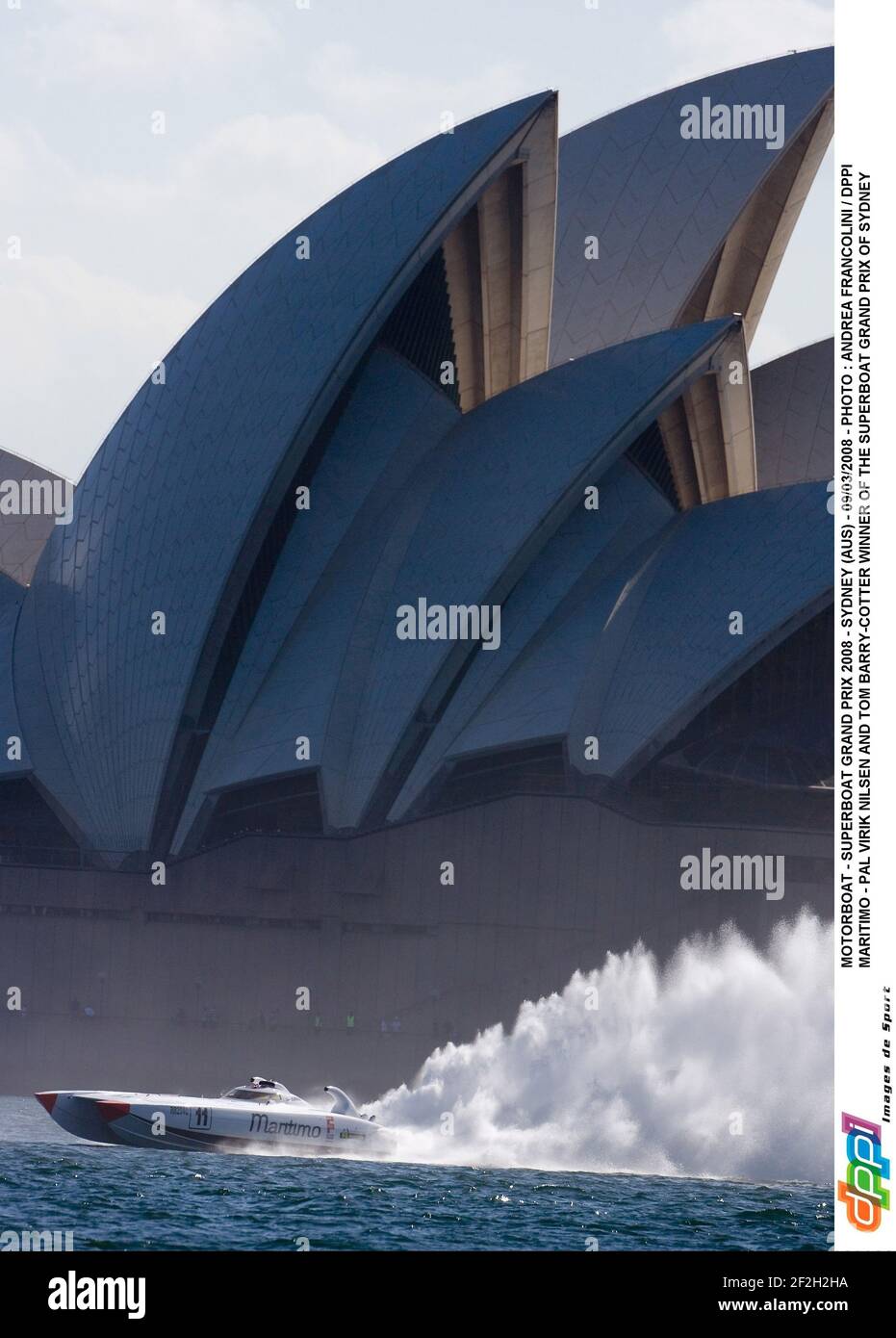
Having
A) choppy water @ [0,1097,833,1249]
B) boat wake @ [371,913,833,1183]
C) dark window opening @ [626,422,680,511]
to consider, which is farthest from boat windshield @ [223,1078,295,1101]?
dark window opening @ [626,422,680,511]

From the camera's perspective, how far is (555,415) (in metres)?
47.2

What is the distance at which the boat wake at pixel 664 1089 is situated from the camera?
30750 mm

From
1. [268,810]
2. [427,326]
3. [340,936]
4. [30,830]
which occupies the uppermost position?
[427,326]

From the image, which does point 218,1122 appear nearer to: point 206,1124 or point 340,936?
point 206,1124

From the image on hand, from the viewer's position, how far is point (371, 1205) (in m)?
23.3

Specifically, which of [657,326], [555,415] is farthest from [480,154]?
[657,326]

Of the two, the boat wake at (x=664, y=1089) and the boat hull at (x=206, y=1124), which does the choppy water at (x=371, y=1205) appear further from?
the boat wake at (x=664, y=1089)
